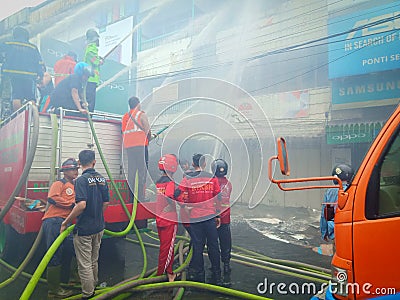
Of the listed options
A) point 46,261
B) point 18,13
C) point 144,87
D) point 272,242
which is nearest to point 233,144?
point 46,261

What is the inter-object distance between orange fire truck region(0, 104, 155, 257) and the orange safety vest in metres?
0.31

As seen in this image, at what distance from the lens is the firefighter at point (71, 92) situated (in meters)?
4.88

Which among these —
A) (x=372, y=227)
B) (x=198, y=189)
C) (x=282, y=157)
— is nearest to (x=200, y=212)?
(x=198, y=189)

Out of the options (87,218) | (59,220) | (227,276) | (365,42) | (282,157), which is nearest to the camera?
(282,157)

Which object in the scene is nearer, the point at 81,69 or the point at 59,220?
the point at 59,220

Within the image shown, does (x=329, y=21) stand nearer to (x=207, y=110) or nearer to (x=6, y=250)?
(x=207, y=110)

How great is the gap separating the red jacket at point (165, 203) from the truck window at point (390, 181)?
8.15ft

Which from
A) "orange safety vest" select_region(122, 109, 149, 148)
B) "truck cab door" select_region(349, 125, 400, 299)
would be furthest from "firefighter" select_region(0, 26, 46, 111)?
"truck cab door" select_region(349, 125, 400, 299)

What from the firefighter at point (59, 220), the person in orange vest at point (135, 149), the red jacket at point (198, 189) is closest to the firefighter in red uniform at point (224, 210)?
the red jacket at point (198, 189)

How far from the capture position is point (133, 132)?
4445 mm

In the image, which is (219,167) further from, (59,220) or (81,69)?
(81,69)

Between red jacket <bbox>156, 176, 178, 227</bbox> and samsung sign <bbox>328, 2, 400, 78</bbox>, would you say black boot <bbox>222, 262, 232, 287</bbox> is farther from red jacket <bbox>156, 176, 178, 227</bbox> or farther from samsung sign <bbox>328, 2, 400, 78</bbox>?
samsung sign <bbox>328, 2, 400, 78</bbox>

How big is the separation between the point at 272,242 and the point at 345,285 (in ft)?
16.7

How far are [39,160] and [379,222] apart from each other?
3.79m
